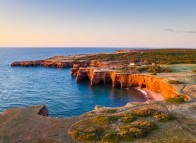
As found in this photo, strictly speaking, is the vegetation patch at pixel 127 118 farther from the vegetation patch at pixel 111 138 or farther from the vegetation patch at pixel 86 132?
the vegetation patch at pixel 111 138

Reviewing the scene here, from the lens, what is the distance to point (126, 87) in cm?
7562

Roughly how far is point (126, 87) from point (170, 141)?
50839 mm

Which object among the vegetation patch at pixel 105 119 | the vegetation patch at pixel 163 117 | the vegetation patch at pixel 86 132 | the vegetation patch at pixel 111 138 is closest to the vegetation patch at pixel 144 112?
the vegetation patch at pixel 163 117

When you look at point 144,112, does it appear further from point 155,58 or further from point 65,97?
point 155,58

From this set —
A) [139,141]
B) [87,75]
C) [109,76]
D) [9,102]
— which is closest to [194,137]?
[139,141]

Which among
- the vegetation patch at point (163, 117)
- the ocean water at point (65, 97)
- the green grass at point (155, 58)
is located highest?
the green grass at point (155, 58)

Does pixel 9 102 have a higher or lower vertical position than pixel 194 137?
lower

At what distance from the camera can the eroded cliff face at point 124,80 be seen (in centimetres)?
6513

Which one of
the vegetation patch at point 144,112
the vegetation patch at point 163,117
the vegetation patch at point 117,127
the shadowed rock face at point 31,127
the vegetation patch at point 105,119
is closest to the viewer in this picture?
the vegetation patch at point 117,127

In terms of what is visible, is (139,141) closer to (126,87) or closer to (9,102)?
(9,102)

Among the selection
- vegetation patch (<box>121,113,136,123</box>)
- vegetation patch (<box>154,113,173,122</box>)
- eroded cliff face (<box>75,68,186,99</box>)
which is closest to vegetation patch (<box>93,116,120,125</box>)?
vegetation patch (<box>121,113,136,123</box>)

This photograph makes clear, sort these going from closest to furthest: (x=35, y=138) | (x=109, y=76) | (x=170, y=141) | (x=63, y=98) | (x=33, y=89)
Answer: (x=170, y=141)
(x=35, y=138)
(x=63, y=98)
(x=33, y=89)
(x=109, y=76)

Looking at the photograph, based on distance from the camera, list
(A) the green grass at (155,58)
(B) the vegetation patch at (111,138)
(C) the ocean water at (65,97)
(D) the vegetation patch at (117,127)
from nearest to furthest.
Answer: (B) the vegetation patch at (111,138) < (D) the vegetation patch at (117,127) < (C) the ocean water at (65,97) < (A) the green grass at (155,58)

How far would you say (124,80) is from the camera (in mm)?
76312
